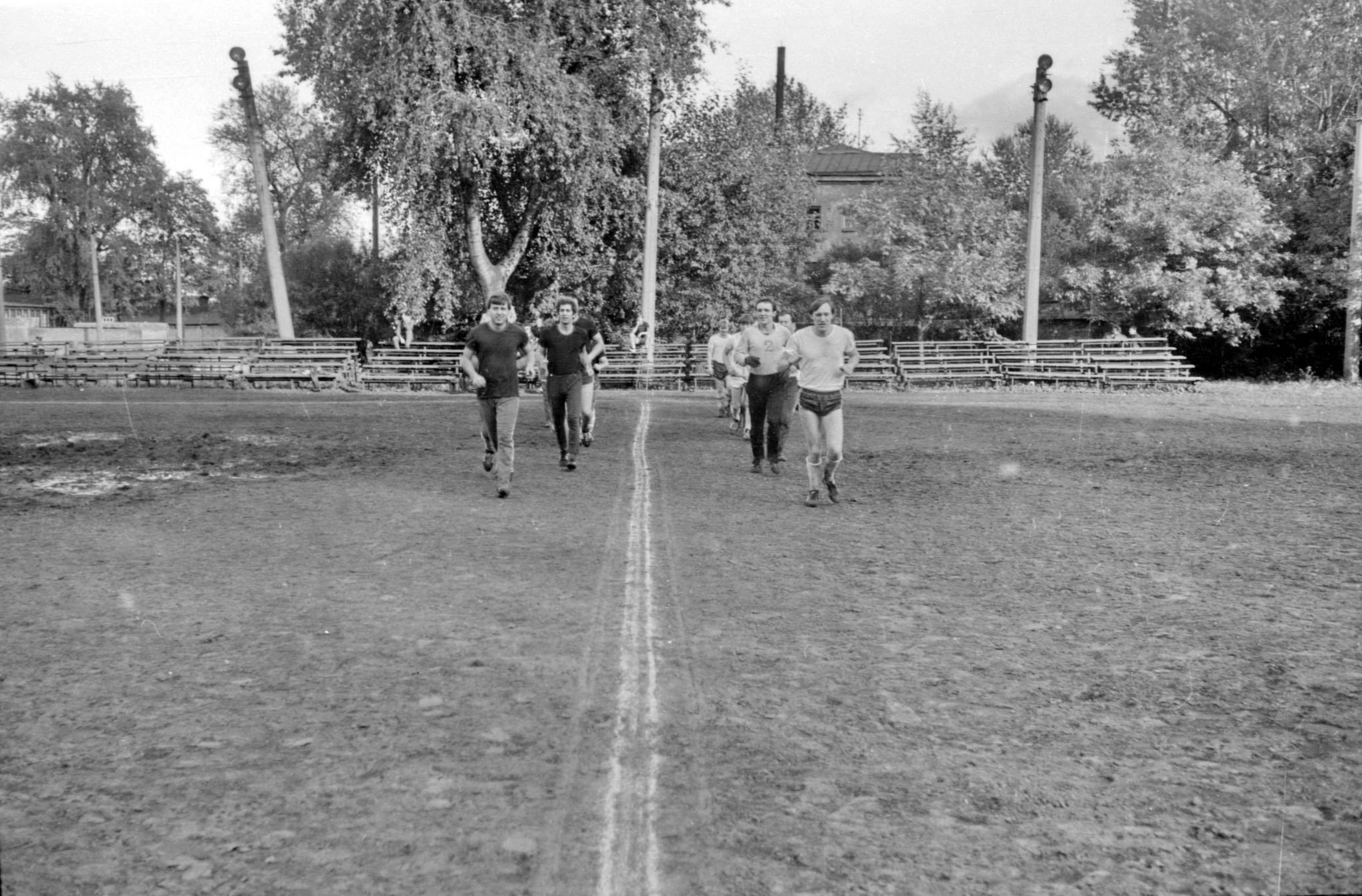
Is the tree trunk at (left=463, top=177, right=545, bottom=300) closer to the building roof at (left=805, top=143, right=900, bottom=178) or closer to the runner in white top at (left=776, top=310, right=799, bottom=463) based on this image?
the runner in white top at (left=776, top=310, right=799, bottom=463)

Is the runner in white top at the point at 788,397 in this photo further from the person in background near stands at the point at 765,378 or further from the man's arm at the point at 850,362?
the man's arm at the point at 850,362

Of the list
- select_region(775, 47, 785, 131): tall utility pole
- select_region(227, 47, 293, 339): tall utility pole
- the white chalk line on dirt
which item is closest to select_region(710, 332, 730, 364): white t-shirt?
the white chalk line on dirt

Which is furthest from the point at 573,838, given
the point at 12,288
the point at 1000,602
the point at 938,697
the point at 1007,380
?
the point at 12,288

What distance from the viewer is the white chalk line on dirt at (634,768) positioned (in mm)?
3473

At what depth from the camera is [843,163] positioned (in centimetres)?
7219

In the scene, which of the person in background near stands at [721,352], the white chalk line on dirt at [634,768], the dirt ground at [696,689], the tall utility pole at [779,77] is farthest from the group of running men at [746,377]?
the tall utility pole at [779,77]

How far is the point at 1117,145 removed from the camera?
39375 millimetres

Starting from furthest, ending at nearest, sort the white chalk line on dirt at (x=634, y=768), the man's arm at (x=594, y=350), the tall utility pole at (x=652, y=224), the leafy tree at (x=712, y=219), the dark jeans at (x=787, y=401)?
the leafy tree at (x=712, y=219)
the tall utility pole at (x=652, y=224)
the man's arm at (x=594, y=350)
the dark jeans at (x=787, y=401)
the white chalk line on dirt at (x=634, y=768)

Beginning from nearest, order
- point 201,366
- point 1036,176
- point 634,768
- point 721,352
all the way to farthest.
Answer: point 634,768, point 721,352, point 1036,176, point 201,366

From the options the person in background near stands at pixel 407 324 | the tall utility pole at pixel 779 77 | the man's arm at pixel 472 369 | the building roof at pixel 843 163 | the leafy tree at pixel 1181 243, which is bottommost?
the man's arm at pixel 472 369

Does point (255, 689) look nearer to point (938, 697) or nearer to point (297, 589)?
point (297, 589)

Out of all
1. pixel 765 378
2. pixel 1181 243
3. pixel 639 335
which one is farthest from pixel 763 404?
pixel 1181 243

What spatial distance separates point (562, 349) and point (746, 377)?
14.0 ft

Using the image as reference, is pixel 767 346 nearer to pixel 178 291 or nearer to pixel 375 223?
pixel 375 223
